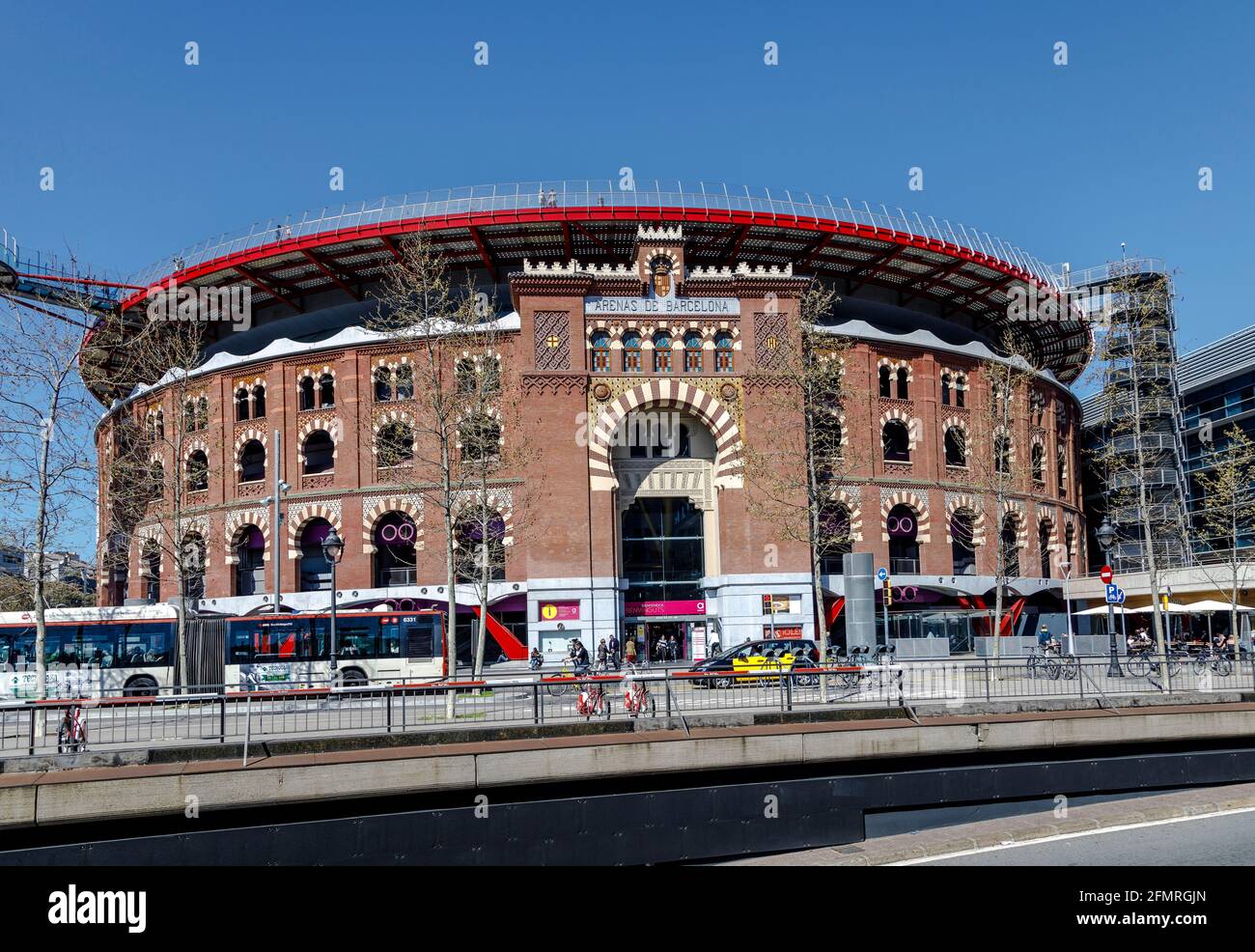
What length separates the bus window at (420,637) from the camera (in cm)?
3241

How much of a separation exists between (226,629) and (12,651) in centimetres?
601

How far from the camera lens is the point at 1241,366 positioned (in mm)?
63094

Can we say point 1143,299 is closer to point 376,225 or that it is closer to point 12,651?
point 376,225

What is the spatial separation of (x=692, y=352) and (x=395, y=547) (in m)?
16.1

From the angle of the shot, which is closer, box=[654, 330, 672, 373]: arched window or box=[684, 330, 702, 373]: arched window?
box=[654, 330, 672, 373]: arched window

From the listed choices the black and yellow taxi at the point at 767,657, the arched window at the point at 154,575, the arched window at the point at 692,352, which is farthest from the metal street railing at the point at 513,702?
the arched window at the point at 154,575

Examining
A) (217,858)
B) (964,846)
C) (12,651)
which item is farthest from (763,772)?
(12,651)

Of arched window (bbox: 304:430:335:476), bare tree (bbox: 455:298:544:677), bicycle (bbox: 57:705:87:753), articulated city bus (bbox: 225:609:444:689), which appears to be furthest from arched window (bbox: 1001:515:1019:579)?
bicycle (bbox: 57:705:87:753)

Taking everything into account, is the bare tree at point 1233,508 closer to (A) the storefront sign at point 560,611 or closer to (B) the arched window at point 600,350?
(A) the storefront sign at point 560,611

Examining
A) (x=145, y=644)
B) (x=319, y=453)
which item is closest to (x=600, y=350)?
(x=319, y=453)

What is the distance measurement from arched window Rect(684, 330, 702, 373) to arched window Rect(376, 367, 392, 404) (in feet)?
44.8

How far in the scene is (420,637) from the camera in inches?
1283

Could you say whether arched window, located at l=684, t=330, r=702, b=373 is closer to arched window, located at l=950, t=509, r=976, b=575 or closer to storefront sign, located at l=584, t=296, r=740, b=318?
storefront sign, located at l=584, t=296, r=740, b=318

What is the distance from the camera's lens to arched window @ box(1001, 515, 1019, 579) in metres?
46.6
